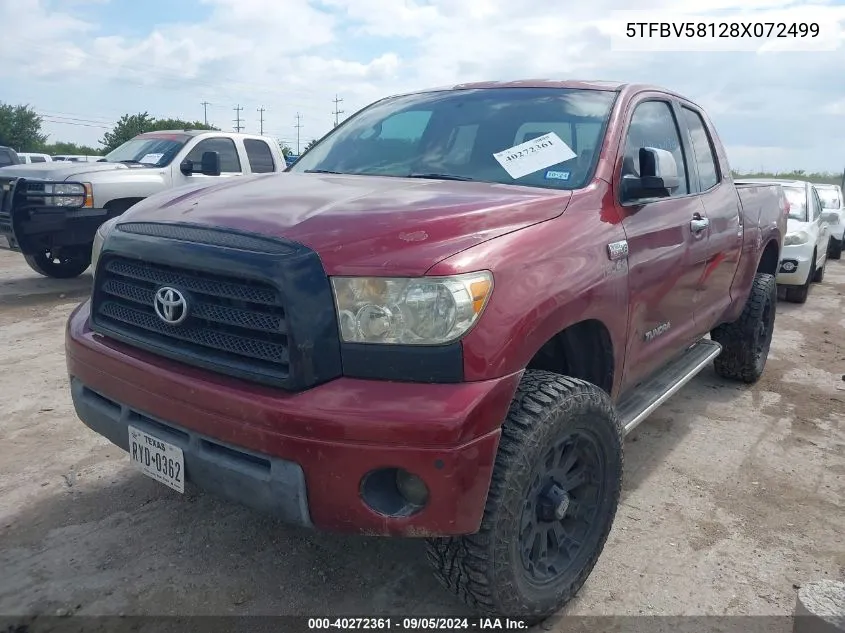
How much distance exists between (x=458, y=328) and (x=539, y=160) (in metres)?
1.21

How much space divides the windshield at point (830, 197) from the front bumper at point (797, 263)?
5.04 m

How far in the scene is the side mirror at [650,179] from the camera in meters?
2.78

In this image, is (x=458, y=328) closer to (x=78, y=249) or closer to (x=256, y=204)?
(x=256, y=204)

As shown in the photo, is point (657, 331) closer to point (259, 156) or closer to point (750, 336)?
point (750, 336)

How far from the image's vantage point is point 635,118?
320 cm

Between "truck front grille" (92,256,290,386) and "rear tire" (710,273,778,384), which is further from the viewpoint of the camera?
"rear tire" (710,273,778,384)

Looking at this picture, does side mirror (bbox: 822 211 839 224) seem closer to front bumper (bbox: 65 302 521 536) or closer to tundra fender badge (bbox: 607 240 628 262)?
tundra fender badge (bbox: 607 240 628 262)

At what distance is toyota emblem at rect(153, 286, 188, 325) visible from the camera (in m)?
2.14

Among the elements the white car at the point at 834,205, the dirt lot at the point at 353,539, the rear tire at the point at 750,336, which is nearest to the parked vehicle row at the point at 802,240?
the white car at the point at 834,205

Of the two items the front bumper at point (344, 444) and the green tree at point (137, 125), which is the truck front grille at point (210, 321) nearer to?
the front bumper at point (344, 444)

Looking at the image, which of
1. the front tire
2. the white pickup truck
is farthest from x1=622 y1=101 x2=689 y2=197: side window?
the white pickup truck

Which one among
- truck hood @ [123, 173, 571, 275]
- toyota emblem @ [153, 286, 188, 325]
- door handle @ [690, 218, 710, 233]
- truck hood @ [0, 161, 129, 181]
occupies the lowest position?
toyota emblem @ [153, 286, 188, 325]

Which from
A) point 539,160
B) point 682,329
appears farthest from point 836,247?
point 539,160

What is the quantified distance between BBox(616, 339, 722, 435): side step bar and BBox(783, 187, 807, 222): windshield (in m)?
6.09
